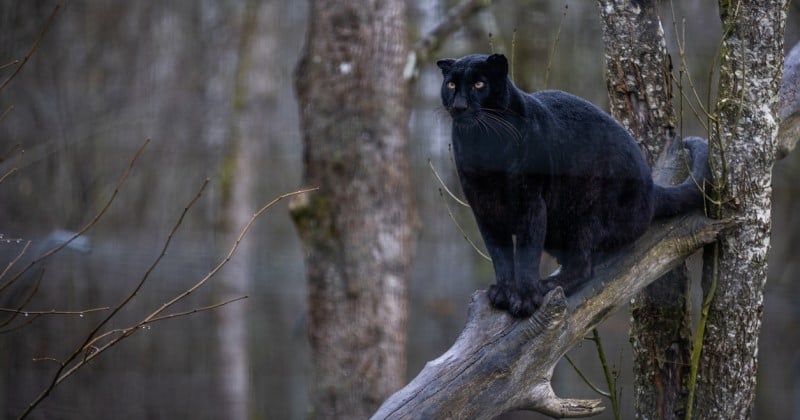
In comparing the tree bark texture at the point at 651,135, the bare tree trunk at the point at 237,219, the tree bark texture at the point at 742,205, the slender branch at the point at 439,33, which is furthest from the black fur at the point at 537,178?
the bare tree trunk at the point at 237,219

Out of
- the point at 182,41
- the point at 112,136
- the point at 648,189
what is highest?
the point at 182,41

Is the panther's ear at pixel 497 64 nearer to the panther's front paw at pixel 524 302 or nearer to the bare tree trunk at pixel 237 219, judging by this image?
the panther's front paw at pixel 524 302

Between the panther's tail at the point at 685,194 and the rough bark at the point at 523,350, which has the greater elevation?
the panther's tail at the point at 685,194

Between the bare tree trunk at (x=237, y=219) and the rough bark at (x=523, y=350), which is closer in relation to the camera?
the rough bark at (x=523, y=350)

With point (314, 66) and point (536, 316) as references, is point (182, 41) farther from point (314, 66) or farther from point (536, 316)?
point (536, 316)

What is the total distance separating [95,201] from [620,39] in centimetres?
509

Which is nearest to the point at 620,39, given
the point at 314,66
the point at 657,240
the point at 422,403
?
the point at 657,240

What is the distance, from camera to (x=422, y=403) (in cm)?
224

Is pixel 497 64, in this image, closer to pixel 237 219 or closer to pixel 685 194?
pixel 685 194

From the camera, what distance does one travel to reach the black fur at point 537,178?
250 cm

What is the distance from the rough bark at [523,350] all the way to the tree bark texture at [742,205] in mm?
191

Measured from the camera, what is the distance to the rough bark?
2271mm

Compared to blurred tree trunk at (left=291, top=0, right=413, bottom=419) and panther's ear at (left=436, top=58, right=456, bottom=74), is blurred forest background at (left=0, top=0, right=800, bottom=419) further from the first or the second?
panther's ear at (left=436, top=58, right=456, bottom=74)

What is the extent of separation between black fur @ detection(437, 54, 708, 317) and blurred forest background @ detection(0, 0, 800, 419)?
264 cm
